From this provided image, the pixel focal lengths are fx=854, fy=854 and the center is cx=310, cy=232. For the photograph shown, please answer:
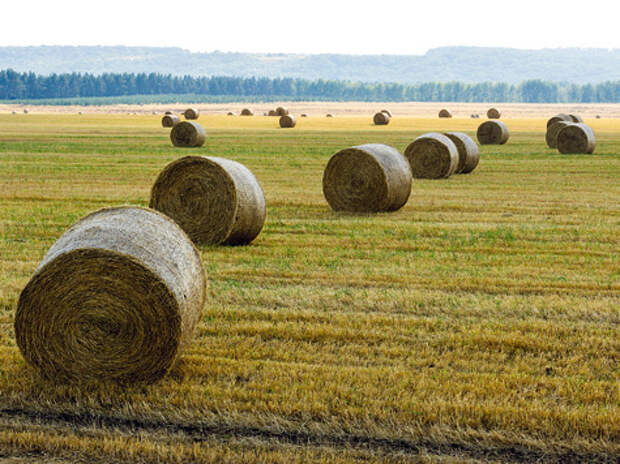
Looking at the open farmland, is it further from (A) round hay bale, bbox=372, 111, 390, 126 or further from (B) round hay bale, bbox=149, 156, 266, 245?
(A) round hay bale, bbox=372, 111, 390, 126

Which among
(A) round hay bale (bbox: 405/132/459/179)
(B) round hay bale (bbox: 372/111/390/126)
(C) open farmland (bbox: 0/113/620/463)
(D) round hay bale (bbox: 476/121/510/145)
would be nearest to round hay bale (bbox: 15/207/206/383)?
(C) open farmland (bbox: 0/113/620/463)

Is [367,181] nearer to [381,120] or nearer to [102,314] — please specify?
[102,314]

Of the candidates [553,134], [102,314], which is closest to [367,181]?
[102,314]

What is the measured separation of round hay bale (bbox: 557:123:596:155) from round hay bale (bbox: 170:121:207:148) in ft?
56.9

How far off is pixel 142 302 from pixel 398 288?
15.9ft

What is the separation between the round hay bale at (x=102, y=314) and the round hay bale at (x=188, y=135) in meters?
34.8

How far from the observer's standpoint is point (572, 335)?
9.66 meters

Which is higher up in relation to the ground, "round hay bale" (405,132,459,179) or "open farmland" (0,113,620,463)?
"round hay bale" (405,132,459,179)

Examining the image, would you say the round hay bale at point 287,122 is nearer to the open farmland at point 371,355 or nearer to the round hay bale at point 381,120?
the round hay bale at point 381,120

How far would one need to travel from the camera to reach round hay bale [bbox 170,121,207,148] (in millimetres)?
42406

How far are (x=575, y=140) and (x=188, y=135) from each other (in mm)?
18528

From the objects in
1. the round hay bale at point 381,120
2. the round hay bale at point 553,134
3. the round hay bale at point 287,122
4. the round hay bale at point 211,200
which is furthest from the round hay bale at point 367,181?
the round hay bale at point 381,120

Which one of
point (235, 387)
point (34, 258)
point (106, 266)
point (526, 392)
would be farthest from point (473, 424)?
point (34, 258)

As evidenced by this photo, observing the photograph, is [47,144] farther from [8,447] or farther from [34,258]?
[8,447]
